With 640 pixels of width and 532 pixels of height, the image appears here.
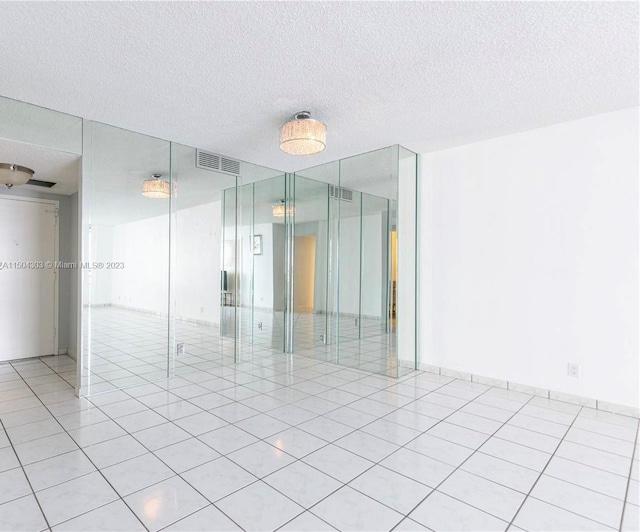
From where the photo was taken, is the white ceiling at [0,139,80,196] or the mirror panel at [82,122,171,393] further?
the mirror panel at [82,122,171,393]

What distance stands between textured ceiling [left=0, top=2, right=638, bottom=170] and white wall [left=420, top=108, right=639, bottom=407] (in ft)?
1.26

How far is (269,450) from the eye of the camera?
260cm

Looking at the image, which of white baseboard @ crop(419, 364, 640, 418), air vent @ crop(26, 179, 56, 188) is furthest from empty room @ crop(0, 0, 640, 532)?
air vent @ crop(26, 179, 56, 188)

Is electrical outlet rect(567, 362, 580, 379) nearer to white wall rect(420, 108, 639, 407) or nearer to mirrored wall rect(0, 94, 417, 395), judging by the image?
white wall rect(420, 108, 639, 407)

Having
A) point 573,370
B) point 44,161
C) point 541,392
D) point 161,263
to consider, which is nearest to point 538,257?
point 573,370

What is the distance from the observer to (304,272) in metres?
5.81

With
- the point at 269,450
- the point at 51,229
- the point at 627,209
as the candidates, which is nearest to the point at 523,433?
the point at 269,450

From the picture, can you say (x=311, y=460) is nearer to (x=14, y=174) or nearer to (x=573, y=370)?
(x=573, y=370)

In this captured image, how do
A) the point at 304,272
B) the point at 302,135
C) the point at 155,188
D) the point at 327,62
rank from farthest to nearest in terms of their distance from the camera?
the point at 304,272, the point at 155,188, the point at 302,135, the point at 327,62

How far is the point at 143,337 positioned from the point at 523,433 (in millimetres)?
4196

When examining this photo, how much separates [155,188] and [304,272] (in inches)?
94.7

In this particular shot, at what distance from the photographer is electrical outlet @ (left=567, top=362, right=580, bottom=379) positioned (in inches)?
141

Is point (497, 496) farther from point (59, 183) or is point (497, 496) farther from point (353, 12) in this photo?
point (59, 183)

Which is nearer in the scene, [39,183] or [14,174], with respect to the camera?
[14,174]
